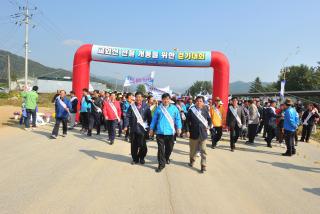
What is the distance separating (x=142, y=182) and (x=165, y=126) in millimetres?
1663

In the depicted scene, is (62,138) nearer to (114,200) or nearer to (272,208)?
(114,200)

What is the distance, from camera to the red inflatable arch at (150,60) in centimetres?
1641

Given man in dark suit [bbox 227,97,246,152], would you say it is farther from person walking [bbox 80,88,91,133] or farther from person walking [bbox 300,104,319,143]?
person walking [bbox 80,88,91,133]

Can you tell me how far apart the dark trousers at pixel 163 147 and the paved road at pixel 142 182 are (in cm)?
26

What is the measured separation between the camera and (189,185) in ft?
20.5

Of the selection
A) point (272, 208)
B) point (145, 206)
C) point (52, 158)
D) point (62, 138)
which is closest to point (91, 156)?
point (52, 158)

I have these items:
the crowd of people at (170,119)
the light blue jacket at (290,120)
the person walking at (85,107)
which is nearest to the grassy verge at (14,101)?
the person walking at (85,107)

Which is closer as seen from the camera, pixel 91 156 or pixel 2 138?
pixel 91 156

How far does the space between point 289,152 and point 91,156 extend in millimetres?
6349

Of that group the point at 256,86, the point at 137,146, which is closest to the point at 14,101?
the point at 137,146

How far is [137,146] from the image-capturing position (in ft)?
26.2

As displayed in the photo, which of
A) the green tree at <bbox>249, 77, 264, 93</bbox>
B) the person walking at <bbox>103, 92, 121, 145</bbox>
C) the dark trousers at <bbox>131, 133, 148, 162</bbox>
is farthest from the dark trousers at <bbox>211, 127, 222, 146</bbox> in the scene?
the green tree at <bbox>249, 77, 264, 93</bbox>

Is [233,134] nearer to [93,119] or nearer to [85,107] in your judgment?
[93,119]

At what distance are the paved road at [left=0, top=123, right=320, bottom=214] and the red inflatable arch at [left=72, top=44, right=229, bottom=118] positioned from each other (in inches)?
264
